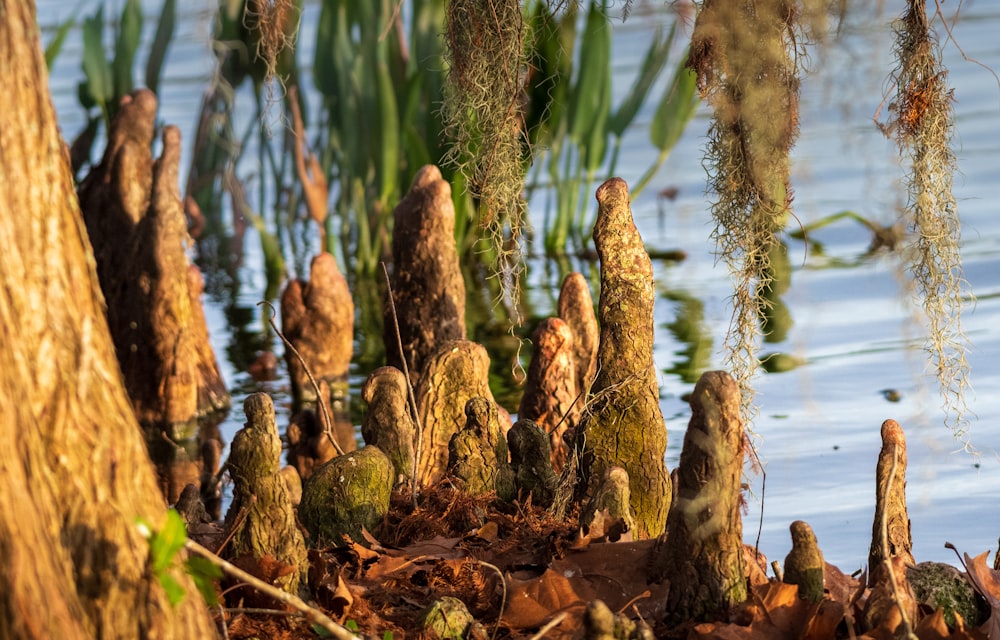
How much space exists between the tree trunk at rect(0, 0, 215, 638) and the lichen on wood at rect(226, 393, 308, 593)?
2.46 ft

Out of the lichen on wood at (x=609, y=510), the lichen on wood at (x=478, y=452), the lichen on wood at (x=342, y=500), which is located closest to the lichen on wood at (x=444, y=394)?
the lichen on wood at (x=478, y=452)

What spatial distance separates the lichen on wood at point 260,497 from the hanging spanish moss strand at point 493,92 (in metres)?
0.63

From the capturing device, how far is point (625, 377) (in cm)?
326

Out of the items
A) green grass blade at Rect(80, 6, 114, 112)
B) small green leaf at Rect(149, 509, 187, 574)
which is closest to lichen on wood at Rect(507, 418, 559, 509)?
small green leaf at Rect(149, 509, 187, 574)

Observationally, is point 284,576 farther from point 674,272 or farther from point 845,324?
point 674,272

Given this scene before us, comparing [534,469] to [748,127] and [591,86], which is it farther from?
[591,86]

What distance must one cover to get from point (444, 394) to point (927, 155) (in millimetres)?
1621

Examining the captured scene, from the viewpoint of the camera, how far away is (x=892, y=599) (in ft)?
8.12

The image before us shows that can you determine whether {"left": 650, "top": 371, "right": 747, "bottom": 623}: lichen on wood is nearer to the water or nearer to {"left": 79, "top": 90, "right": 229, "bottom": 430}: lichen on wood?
the water

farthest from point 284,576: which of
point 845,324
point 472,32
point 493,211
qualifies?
point 845,324

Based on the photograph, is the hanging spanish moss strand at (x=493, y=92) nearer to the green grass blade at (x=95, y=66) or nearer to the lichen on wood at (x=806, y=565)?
the lichen on wood at (x=806, y=565)

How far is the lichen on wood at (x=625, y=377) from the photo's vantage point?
322 centimetres

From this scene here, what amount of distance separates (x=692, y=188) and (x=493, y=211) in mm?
8022

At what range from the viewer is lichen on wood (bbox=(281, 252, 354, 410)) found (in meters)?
6.68
